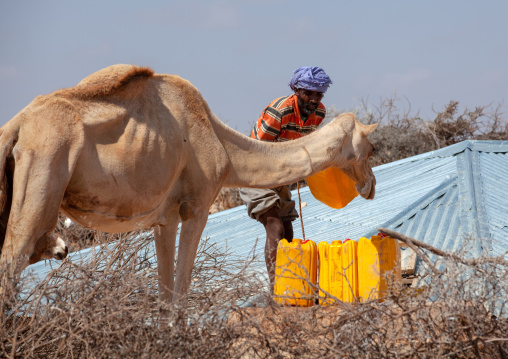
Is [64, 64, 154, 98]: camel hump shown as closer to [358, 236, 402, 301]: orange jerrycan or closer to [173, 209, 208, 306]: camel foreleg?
[173, 209, 208, 306]: camel foreleg

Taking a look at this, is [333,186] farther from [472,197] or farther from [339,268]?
[472,197]

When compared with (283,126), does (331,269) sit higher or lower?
lower

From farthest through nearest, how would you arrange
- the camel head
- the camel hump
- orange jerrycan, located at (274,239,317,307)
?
the camel head
orange jerrycan, located at (274,239,317,307)
the camel hump

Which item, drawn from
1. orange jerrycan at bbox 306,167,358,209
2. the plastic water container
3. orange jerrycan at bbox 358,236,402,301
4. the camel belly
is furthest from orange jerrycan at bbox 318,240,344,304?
the camel belly

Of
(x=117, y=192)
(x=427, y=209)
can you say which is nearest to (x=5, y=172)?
(x=117, y=192)

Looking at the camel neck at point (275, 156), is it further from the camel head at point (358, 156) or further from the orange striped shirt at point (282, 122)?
the orange striped shirt at point (282, 122)

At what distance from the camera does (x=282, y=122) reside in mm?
7383

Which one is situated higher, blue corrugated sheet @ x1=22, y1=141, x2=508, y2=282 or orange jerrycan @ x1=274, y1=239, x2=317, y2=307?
orange jerrycan @ x1=274, y1=239, x2=317, y2=307

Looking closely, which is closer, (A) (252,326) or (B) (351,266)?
(A) (252,326)

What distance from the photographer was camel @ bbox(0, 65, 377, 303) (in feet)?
15.9

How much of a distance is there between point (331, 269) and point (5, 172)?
11.2ft

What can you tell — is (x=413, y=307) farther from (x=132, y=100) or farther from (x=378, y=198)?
(x=378, y=198)

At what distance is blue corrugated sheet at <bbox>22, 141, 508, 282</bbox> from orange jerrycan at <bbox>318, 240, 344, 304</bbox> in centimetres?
154

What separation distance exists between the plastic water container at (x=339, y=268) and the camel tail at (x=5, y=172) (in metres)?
3.25
